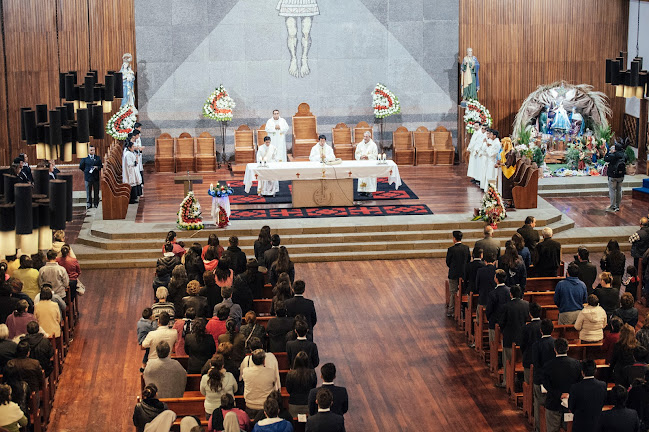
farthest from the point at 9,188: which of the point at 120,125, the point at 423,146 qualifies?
the point at 423,146

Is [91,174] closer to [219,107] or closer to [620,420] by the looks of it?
[219,107]

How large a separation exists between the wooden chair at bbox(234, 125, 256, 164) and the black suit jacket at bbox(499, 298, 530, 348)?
12.2 m

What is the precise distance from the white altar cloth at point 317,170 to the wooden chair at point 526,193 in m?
2.36

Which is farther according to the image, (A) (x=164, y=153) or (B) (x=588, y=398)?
(A) (x=164, y=153)

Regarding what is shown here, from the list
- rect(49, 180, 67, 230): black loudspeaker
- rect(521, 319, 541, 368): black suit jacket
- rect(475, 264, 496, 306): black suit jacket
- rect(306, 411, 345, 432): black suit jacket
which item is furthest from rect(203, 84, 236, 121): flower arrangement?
rect(306, 411, 345, 432): black suit jacket

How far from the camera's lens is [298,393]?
29.5ft

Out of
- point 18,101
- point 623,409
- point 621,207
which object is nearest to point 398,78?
point 621,207

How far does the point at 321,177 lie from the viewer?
1827 centimetres

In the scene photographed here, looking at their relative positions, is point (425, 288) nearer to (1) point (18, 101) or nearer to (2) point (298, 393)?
(2) point (298, 393)

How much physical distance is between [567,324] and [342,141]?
12.2 metres

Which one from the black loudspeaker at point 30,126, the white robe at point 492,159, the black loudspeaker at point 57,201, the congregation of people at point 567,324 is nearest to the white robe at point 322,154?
the white robe at point 492,159

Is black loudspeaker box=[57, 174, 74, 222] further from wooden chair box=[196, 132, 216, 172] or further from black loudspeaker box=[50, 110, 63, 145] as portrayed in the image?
wooden chair box=[196, 132, 216, 172]

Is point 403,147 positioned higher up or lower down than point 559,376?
higher up

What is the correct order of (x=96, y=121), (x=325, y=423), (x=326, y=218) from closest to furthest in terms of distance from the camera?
(x=325, y=423) → (x=96, y=121) → (x=326, y=218)
